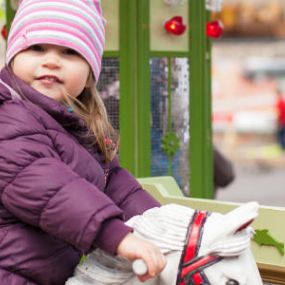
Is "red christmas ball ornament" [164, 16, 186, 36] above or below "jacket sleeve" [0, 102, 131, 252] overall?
above

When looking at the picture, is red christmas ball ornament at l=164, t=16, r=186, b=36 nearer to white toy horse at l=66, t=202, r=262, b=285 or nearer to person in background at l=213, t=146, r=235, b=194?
person in background at l=213, t=146, r=235, b=194

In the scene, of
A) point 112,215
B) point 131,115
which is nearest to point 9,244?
point 112,215

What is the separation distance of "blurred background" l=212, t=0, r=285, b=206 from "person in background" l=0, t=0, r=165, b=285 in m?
11.7

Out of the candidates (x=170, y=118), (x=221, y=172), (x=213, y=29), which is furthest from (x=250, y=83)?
(x=170, y=118)

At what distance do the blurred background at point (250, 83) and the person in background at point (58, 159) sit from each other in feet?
38.3

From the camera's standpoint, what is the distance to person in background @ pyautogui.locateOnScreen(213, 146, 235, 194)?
5082 mm

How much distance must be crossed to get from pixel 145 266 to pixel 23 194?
0.30 m

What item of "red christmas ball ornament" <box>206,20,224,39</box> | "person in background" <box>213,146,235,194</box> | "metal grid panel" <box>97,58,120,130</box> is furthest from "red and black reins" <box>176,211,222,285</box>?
"person in background" <box>213,146,235,194</box>

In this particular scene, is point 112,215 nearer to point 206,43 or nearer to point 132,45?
point 132,45

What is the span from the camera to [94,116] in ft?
7.10

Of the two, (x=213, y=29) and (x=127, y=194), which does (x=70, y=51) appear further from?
(x=213, y=29)

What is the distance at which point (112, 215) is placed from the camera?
1753 mm

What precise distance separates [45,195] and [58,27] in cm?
46

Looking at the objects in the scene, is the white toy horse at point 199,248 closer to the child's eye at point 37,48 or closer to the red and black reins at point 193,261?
the red and black reins at point 193,261
